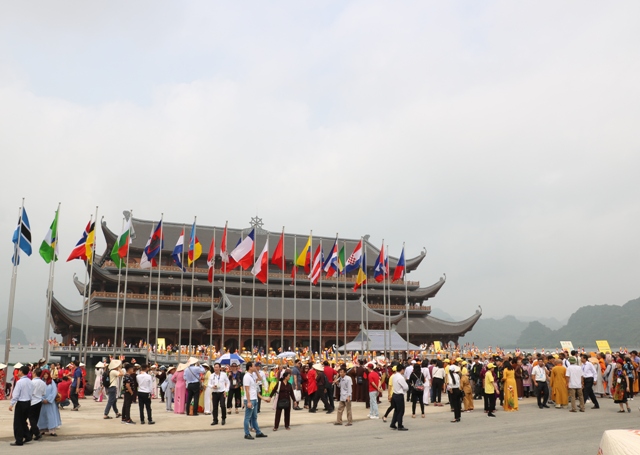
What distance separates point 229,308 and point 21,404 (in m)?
36.5

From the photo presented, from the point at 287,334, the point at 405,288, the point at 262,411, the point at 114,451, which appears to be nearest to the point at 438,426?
the point at 262,411

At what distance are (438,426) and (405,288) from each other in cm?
4394

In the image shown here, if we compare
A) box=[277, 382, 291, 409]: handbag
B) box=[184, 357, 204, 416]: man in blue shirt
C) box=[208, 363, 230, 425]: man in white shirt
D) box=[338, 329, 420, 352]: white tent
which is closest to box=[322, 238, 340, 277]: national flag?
box=[338, 329, 420, 352]: white tent

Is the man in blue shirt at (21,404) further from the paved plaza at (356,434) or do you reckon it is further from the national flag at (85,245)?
the national flag at (85,245)

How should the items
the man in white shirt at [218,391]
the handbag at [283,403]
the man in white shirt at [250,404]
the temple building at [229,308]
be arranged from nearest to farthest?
the man in white shirt at [250,404] < the handbag at [283,403] < the man in white shirt at [218,391] < the temple building at [229,308]

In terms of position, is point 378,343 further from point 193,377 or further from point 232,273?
Result: point 193,377

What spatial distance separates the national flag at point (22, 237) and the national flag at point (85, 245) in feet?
7.99

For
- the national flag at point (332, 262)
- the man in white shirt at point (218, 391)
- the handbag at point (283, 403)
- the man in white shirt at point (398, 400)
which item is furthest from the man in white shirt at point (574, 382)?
the national flag at point (332, 262)

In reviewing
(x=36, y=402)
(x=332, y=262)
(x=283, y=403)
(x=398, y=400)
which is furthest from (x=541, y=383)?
(x=332, y=262)

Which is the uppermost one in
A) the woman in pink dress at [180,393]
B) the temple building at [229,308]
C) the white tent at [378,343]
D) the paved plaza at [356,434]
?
the temple building at [229,308]

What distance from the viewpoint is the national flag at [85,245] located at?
29906 mm

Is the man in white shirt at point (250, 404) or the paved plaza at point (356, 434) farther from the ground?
the man in white shirt at point (250, 404)

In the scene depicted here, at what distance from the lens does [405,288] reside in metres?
58.3

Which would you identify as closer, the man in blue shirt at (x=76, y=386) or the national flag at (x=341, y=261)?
the man in blue shirt at (x=76, y=386)
